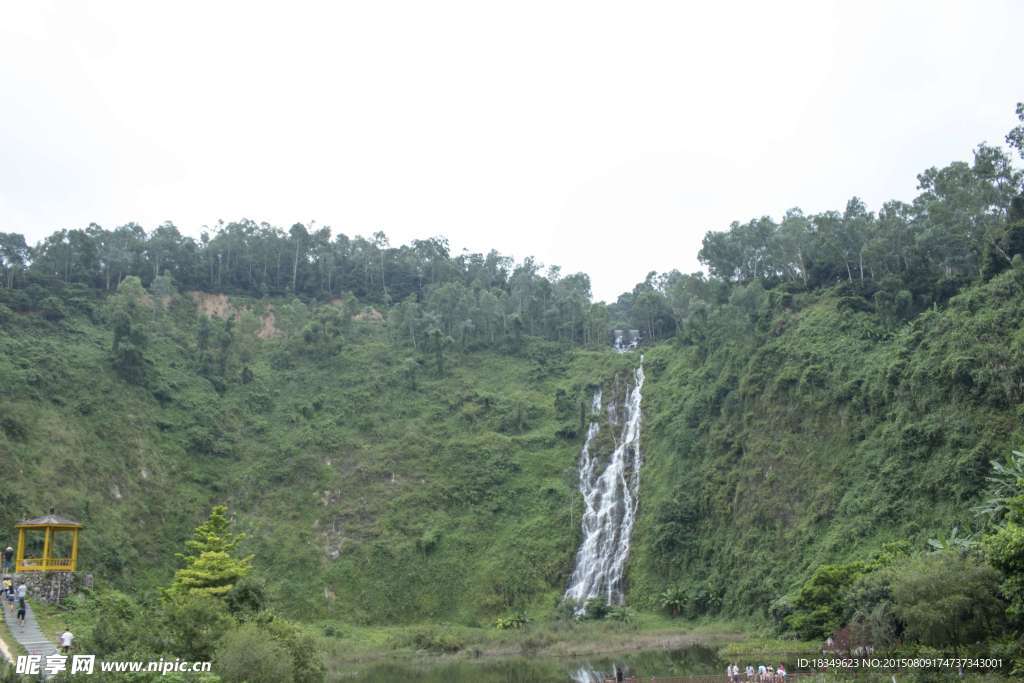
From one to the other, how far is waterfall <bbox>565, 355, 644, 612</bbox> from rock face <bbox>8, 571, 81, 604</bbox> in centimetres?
2865

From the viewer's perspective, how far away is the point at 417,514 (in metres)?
54.8

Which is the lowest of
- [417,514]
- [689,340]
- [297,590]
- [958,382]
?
[297,590]

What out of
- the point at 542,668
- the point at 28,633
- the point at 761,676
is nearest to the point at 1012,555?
the point at 761,676

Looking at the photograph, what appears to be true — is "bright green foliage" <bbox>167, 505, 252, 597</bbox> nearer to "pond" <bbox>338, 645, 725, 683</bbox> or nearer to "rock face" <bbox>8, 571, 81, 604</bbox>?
"rock face" <bbox>8, 571, 81, 604</bbox>

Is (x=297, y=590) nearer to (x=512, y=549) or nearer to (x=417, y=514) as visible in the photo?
(x=417, y=514)

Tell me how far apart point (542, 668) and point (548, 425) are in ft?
93.1

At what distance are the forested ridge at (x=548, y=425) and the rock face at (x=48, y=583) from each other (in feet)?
54.6

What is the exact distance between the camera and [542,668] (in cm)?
3572

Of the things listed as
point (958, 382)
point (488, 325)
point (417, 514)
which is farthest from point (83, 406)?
point (958, 382)

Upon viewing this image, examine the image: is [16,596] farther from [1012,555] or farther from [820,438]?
[820,438]

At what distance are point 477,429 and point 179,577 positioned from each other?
34.8 metres

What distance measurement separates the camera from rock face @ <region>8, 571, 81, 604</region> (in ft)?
86.1

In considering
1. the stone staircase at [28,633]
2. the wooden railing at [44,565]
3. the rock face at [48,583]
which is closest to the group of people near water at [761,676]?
the stone staircase at [28,633]

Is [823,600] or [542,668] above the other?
[823,600]
